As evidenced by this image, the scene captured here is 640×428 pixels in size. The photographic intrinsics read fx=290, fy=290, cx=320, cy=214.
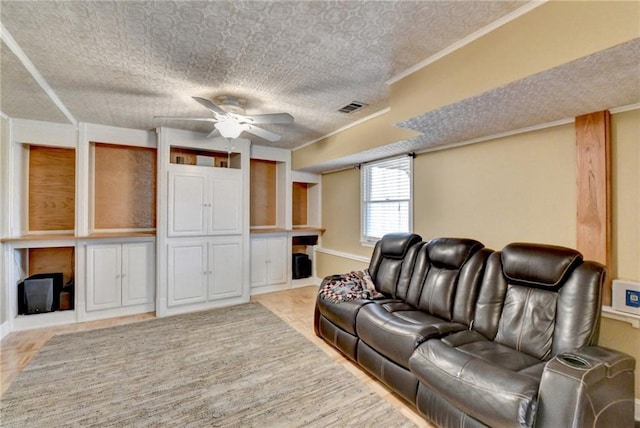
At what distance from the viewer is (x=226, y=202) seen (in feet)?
14.1

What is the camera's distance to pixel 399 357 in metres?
2.03

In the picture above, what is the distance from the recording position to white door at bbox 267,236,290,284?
498 centimetres

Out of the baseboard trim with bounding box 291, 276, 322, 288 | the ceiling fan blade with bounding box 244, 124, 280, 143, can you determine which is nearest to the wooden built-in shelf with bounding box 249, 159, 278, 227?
the baseboard trim with bounding box 291, 276, 322, 288

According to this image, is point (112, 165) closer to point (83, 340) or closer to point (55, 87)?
point (55, 87)

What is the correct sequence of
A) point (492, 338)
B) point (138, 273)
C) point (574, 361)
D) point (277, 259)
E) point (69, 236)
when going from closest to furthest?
1. point (574, 361)
2. point (492, 338)
3. point (69, 236)
4. point (138, 273)
5. point (277, 259)

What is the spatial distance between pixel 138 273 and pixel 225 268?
3.68 feet

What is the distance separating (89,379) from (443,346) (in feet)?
9.01

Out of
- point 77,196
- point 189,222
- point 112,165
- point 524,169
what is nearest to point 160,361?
point 189,222

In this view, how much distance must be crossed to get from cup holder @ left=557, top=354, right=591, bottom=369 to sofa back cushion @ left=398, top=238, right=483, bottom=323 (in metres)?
0.81

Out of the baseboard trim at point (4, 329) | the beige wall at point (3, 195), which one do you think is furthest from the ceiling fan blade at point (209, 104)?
the baseboard trim at point (4, 329)

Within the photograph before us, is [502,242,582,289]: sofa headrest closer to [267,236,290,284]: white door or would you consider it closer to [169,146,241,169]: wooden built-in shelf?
[267,236,290,284]: white door

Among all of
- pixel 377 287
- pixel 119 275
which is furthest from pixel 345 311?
pixel 119 275

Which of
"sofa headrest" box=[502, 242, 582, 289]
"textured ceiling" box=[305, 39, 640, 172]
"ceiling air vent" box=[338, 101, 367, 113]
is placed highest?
"ceiling air vent" box=[338, 101, 367, 113]

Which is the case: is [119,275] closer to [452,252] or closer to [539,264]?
[452,252]
